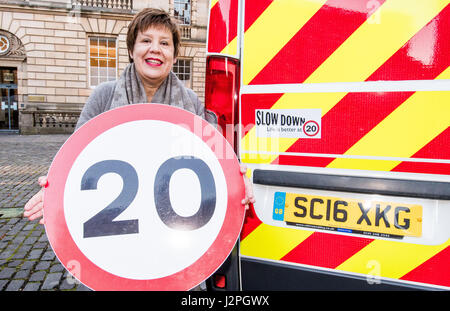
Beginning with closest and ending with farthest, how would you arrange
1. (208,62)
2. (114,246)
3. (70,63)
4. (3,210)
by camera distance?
1. (114,246)
2. (208,62)
3. (3,210)
4. (70,63)

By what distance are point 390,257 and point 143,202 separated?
101cm

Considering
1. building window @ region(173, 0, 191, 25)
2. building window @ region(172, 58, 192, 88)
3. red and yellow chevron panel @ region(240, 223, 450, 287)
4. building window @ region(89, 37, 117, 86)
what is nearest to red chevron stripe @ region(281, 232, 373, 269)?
red and yellow chevron panel @ region(240, 223, 450, 287)

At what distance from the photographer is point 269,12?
4.54 feet

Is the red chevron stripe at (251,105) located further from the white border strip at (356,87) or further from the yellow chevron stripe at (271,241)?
the yellow chevron stripe at (271,241)

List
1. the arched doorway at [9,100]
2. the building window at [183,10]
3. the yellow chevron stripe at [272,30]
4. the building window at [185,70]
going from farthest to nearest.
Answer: the building window at [185,70], the building window at [183,10], the arched doorway at [9,100], the yellow chevron stripe at [272,30]

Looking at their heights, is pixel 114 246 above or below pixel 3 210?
above

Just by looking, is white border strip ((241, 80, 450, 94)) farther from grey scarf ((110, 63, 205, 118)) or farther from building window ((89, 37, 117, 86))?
building window ((89, 37, 117, 86))

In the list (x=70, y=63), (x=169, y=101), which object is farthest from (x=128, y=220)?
(x=70, y=63)

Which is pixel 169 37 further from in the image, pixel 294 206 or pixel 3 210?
pixel 3 210

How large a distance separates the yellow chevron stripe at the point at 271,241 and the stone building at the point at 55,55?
15.9m

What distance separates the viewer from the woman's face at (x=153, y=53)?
1551 mm

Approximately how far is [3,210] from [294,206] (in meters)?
4.19

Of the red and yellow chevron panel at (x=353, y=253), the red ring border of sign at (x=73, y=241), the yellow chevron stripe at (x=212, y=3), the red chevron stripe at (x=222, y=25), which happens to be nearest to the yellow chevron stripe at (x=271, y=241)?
the red and yellow chevron panel at (x=353, y=253)

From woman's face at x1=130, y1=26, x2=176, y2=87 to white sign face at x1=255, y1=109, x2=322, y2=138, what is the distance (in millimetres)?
531
